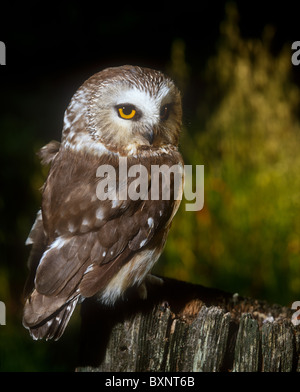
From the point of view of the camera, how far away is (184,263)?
293 cm

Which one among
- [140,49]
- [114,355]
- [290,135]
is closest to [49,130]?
[140,49]

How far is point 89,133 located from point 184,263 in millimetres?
1158

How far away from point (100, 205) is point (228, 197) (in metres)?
1.24

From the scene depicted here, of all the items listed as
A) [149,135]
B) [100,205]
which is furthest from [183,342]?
[149,135]

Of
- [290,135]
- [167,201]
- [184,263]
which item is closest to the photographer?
[167,201]

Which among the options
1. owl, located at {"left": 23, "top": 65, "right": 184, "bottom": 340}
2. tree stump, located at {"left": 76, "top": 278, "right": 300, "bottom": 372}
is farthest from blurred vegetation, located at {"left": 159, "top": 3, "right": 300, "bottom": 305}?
tree stump, located at {"left": 76, "top": 278, "right": 300, "bottom": 372}

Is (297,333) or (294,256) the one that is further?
(294,256)

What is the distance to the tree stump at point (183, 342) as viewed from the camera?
182cm

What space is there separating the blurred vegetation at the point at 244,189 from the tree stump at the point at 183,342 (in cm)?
100

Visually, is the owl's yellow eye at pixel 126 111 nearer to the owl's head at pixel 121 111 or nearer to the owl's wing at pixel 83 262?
the owl's head at pixel 121 111

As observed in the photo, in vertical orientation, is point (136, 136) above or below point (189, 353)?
above

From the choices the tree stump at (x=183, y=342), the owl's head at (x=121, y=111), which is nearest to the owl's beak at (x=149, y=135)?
the owl's head at (x=121, y=111)

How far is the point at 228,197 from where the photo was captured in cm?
302
